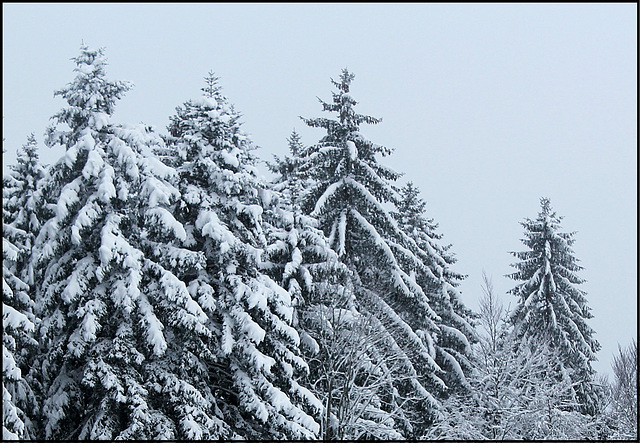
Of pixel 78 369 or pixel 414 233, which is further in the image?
pixel 414 233

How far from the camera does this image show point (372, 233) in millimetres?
24156

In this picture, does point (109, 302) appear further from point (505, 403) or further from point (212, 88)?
point (505, 403)

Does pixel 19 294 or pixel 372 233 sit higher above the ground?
pixel 372 233

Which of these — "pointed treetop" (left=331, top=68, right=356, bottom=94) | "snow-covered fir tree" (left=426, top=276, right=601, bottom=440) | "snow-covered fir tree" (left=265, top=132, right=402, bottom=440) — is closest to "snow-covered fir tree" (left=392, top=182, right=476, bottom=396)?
"snow-covered fir tree" (left=426, top=276, right=601, bottom=440)

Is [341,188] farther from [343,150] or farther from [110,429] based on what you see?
[110,429]

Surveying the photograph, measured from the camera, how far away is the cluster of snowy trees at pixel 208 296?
604 inches

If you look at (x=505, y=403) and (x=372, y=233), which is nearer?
(x=505, y=403)

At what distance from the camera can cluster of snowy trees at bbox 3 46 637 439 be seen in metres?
15.3

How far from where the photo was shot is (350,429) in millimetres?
19062

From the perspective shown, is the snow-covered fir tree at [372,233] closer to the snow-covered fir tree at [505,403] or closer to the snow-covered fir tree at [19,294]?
the snow-covered fir tree at [505,403]

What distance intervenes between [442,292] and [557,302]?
5.51 metres

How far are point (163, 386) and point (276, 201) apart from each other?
7.16 m

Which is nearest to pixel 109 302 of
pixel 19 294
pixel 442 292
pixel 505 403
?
pixel 19 294

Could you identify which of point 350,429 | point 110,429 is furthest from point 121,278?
point 350,429
